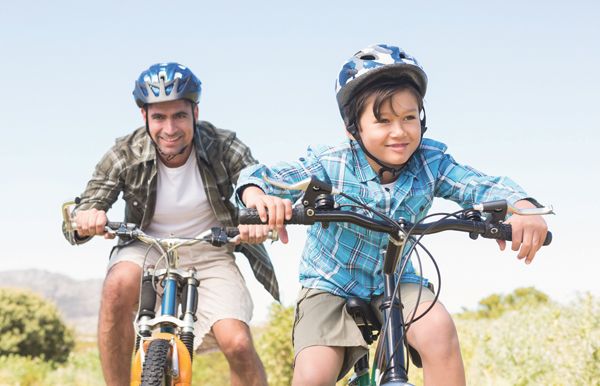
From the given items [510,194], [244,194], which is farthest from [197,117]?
[510,194]

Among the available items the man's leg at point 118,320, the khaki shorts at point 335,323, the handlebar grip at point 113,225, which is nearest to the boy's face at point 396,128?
the khaki shorts at point 335,323

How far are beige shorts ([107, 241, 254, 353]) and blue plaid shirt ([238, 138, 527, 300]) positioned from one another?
1268 mm

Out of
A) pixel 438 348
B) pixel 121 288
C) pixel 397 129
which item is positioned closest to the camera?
pixel 438 348

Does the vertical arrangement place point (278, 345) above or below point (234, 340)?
below

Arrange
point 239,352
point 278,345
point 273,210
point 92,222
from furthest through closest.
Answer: point 278,345 < point 239,352 < point 92,222 < point 273,210

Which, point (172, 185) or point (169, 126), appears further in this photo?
point (172, 185)

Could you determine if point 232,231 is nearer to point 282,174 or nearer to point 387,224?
point 282,174

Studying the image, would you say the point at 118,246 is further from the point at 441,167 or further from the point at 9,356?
the point at 9,356

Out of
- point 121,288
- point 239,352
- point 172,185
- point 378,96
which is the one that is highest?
point 378,96

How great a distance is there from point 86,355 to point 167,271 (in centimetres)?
1213

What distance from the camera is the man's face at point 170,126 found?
5.16 metres

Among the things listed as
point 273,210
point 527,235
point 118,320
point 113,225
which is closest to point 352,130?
point 273,210

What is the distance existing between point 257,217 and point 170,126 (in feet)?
8.03

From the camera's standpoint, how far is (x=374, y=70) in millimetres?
3527
